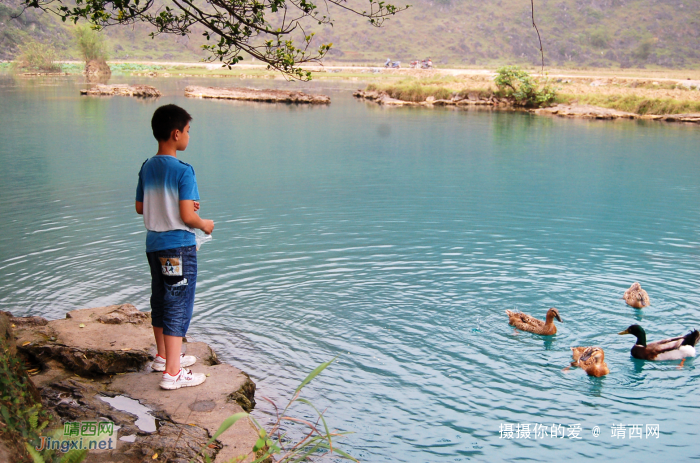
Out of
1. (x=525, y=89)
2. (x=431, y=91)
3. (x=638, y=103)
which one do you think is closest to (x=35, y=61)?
(x=431, y=91)

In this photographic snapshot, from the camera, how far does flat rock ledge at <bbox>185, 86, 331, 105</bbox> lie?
160 ft

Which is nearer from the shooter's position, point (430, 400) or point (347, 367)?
point (430, 400)

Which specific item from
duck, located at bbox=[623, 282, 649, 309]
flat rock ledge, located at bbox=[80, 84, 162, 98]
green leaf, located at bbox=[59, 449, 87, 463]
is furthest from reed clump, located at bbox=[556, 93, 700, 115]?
green leaf, located at bbox=[59, 449, 87, 463]

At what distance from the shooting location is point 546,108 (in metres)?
45.8

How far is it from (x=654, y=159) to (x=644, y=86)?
3837 cm

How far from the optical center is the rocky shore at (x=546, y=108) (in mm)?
39469

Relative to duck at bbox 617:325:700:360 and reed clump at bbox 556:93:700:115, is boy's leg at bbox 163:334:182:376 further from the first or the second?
reed clump at bbox 556:93:700:115

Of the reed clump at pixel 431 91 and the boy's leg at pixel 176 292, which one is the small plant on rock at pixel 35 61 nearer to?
the reed clump at pixel 431 91

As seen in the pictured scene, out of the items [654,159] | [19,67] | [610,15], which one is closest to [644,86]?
[654,159]

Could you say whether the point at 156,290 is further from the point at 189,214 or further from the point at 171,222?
the point at 189,214

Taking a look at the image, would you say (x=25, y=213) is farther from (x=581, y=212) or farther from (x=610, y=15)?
(x=610, y=15)

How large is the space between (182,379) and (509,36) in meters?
163

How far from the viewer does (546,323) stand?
8047mm

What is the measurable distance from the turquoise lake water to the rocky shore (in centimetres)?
1860
